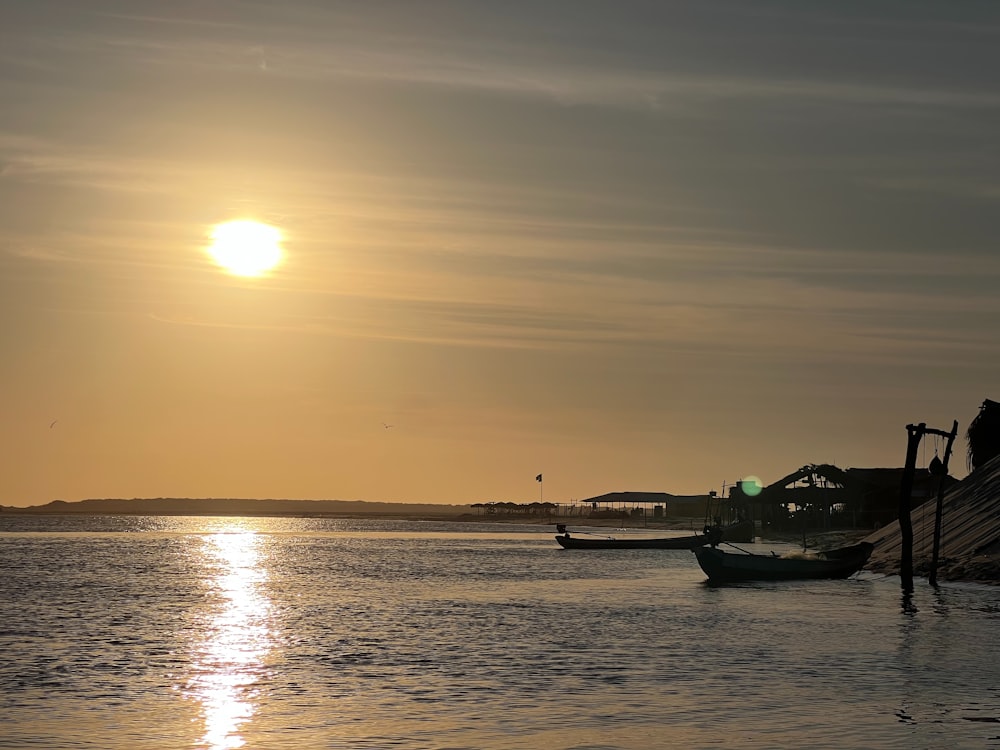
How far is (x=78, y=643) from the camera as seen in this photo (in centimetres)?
3897

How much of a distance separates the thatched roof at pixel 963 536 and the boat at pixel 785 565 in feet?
8.87

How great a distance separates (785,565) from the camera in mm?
67312

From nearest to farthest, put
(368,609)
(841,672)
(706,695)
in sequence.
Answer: (706,695) → (841,672) → (368,609)

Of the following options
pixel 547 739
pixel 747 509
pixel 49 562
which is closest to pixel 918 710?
pixel 547 739

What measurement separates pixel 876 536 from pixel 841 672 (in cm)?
4946

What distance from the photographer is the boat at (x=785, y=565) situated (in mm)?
66250

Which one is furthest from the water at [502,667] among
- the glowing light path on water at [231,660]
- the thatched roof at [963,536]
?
the thatched roof at [963,536]

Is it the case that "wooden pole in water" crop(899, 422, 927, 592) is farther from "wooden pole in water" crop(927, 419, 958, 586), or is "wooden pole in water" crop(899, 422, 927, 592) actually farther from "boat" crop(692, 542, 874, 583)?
"boat" crop(692, 542, 874, 583)

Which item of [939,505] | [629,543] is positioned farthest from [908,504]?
[629,543]

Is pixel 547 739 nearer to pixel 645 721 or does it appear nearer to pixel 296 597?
pixel 645 721

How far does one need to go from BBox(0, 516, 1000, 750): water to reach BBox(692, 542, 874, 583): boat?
934 millimetres

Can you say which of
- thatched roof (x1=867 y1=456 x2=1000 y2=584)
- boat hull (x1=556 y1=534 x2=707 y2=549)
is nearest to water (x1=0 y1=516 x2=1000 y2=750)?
thatched roof (x1=867 y1=456 x2=1000 y2=584)

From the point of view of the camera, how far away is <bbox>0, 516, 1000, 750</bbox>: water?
23625 mm

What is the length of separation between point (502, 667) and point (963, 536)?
3857 centimetres
